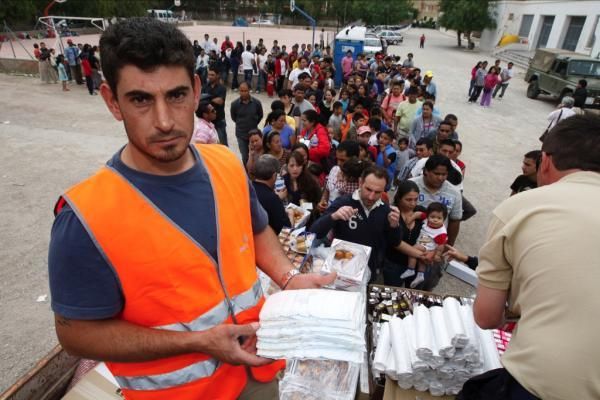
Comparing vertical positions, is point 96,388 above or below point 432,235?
below

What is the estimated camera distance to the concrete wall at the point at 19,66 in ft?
57.1

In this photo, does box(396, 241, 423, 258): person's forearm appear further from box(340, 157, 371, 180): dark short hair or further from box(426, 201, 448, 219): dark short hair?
box(340, 157, 371, 180): dark short hair

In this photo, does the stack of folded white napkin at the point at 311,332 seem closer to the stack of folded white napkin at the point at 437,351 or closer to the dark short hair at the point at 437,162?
the stack of folded white napkin at the point at 437,351

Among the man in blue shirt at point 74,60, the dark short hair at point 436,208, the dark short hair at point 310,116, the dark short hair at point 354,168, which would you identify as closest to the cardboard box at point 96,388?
the dark short hair at point 354,168

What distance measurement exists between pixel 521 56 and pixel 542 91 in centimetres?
1877

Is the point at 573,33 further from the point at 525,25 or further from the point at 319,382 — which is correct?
the point at 319,382

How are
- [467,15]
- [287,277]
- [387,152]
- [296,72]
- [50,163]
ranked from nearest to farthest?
[287,277]
[387,152]
[50,163]
[296,72]
[467,15]

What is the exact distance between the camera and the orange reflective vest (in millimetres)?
1194

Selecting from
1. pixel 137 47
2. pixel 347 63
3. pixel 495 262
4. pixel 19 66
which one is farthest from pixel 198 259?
pixel 19 66

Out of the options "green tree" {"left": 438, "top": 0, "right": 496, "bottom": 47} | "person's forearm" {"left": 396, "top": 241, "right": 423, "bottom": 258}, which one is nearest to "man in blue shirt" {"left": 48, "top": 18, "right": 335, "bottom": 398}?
"person's forearm" {"left": 396, "top": 241, "right": 423, "bottom": 258}

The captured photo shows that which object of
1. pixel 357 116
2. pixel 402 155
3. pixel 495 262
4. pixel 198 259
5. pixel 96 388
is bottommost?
pixel 96 388

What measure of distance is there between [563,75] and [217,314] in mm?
19153

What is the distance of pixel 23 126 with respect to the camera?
10125 mm

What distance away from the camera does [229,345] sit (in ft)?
4.06
